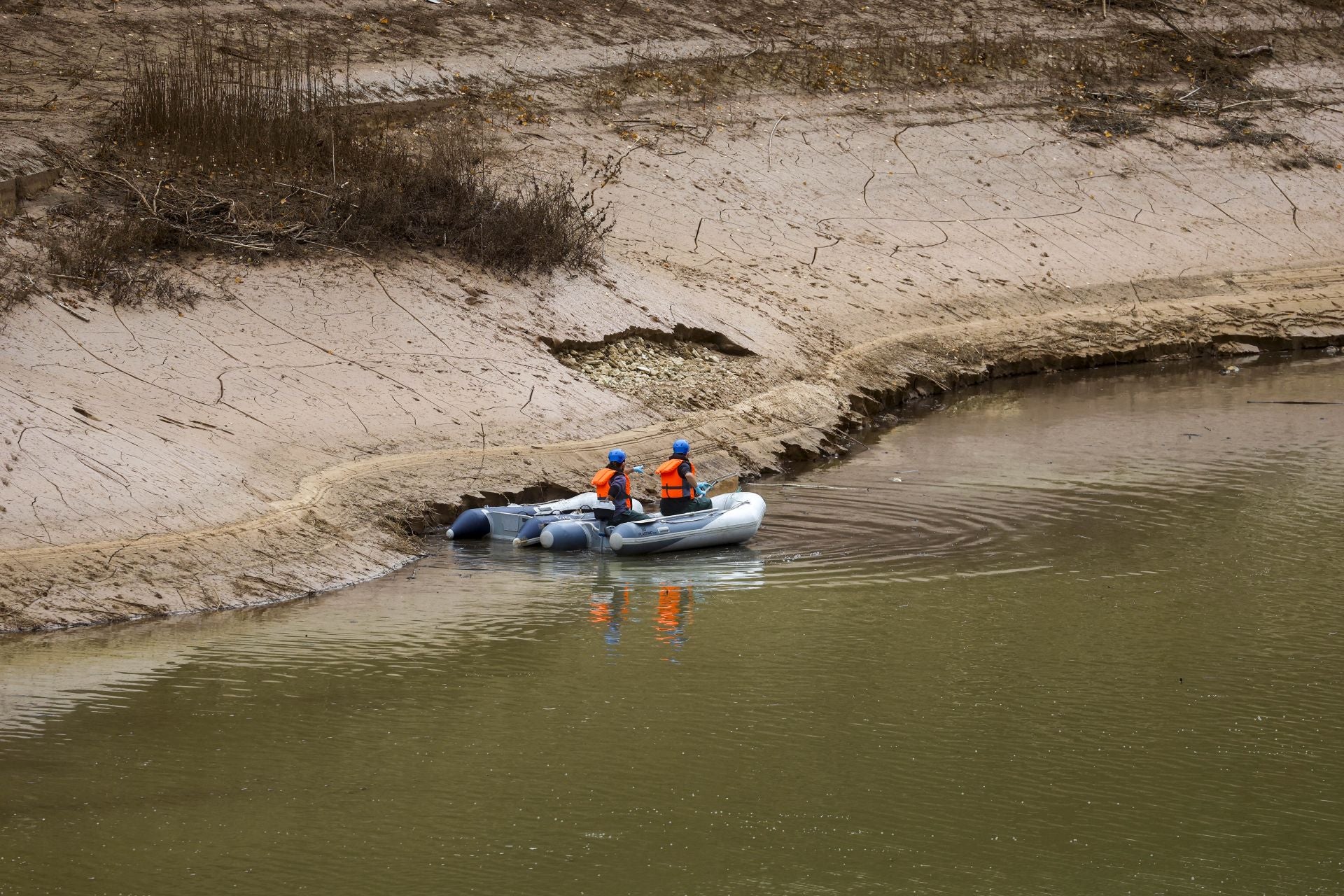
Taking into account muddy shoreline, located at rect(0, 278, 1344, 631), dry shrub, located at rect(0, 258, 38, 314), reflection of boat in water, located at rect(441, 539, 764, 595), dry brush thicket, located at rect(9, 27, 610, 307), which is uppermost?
dry brush thicket, located at rect(9, 27, 610, 307)

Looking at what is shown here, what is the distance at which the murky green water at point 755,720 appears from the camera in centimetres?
923

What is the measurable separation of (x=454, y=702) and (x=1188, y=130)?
24317 mm

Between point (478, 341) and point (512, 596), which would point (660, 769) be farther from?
point (478, 341)

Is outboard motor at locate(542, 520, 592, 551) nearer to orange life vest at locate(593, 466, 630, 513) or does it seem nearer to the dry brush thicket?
orange life vest at locate(593, 466, 630, 513)

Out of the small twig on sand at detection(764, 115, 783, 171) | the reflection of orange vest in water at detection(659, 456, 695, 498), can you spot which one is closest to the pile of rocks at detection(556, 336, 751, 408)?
the reflection of orange vest in water at detection(659, 456, 695, 498)

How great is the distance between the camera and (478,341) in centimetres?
2025

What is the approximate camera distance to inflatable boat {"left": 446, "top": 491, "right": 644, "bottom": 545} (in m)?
16.7

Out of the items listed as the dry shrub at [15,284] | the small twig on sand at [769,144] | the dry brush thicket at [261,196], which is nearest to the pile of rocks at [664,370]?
the dry brush thicket at [261,196]

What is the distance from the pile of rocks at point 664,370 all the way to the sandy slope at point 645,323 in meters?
0.16

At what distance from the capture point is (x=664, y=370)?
21.4 m

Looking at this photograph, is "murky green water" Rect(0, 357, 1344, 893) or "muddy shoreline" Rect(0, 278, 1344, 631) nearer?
"murky green water" Rect(0, 357, 1344, 893)

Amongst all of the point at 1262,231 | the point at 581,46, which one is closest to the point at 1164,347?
the point at 1262,231

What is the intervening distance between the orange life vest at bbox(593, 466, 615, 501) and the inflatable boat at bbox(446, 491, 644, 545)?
9cm

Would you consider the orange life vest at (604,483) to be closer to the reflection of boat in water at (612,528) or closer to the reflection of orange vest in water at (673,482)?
the reflection of boat in water at (612,528)
